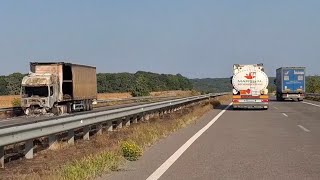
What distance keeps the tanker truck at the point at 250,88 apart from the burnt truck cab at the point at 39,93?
12058 mm

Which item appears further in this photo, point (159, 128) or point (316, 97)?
point (316, 97)

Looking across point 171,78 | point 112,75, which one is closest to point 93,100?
point 112,75

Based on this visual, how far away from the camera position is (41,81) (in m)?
32.1

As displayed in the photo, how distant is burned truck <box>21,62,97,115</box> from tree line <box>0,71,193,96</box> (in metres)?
54.4

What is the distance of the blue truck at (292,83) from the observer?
2152 inches

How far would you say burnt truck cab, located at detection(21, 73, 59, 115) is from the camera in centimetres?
3183

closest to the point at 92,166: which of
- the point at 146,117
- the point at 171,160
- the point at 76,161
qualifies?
the point at 76,161

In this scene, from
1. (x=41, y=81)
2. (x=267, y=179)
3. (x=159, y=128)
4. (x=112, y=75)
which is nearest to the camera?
(x=267, y=179)

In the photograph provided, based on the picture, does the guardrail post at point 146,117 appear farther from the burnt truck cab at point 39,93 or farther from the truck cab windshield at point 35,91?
the truck cab windshield at point 35,91

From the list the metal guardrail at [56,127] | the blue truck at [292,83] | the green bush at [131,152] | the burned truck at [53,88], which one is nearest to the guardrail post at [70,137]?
the metal guardrail at [56,127]

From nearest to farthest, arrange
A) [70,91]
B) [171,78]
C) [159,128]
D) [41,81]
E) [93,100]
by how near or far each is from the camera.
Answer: [159,128] → [41,81] → [70,91] → [93,100] → [171,78]

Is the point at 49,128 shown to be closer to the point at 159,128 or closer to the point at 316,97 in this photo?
the point at 159,128

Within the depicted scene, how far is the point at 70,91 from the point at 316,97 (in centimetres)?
3568

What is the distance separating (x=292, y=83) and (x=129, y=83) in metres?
99.2
